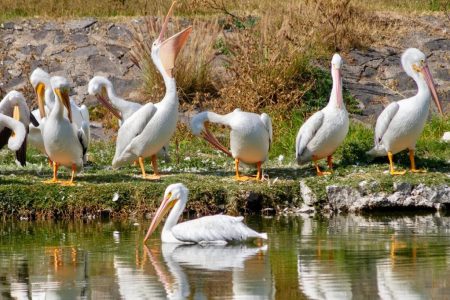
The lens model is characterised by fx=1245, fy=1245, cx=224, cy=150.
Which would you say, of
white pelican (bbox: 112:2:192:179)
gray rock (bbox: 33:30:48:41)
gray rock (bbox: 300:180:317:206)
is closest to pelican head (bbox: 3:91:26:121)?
white pelican (bbox: 112:2:192:179)

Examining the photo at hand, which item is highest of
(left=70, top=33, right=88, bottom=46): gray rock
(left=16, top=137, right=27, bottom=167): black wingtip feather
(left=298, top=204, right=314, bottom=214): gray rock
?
(left=70, top=33, right=88, bottom=46): gray rock

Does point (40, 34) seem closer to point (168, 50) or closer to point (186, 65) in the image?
point (186, 65)

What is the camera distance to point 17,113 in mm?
13062

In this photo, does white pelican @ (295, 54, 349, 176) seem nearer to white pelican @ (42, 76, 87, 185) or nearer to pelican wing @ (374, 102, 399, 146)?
pelican wing @ (374, 102, 399, 146)

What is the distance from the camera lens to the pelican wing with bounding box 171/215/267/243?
32.0ft

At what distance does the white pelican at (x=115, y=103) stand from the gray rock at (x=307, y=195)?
2.02m

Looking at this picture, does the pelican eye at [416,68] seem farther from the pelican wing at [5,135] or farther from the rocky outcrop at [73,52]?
the rocky outcrop at [73,52]

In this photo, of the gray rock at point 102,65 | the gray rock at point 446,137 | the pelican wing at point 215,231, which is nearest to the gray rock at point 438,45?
the gray rock at point 446,137

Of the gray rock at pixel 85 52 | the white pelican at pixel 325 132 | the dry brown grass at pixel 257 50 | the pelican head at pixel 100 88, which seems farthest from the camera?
the gray rock at pixel 85 52

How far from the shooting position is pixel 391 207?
1198 cm

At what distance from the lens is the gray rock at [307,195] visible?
12.0 m

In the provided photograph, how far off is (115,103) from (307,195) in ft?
9.56

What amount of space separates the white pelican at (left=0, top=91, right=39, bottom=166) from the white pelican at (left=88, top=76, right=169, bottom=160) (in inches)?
40.5

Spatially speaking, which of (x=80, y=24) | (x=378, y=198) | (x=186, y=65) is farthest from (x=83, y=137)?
(x=80, y=24)
